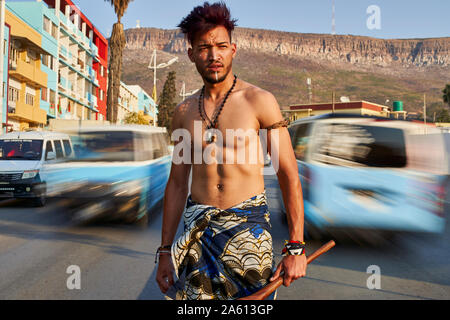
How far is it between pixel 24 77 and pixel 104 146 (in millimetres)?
28574

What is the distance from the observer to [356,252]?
6070mm

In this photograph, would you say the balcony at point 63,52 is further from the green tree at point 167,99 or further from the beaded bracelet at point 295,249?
the beaded bracelet at point 295,249

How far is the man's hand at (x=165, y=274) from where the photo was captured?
2135mm

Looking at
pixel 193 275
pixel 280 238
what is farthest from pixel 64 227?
pixel 193 275

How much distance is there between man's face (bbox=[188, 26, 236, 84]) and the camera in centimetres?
208

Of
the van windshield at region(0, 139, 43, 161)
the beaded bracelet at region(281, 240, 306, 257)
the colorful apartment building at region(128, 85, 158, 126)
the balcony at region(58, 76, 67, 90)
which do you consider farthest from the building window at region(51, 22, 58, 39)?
the beaded bracelet at region(281, 240, 306, 257)

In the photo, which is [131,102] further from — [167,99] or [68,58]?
[68,58]

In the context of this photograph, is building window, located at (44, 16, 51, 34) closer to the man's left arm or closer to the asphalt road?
the asphalt road

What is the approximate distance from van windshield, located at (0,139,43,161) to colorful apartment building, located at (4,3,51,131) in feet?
67.1

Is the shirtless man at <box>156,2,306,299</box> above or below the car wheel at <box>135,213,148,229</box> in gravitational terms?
above

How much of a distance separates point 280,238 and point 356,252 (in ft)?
3.88

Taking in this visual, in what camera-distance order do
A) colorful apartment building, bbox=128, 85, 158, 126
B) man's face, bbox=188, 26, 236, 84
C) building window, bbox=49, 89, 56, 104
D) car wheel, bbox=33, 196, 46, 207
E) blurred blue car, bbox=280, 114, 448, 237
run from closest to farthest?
man's face, bbox=188, 26, 236, 84, blurred blue car, bbox=280, 114, 448, 237, car wheel, bbox=33, 196, 46, 207, building window, bbox=49, 89, 56, 104, colorful apartment building, bbox=128, 85, 158, 126

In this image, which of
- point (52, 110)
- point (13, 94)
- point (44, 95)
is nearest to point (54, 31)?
point (44, 95)

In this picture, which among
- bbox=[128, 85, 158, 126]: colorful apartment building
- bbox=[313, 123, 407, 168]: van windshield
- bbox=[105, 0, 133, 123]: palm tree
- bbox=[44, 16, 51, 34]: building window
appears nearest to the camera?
bbox=[313, 123, 407, 168]: van windshield
